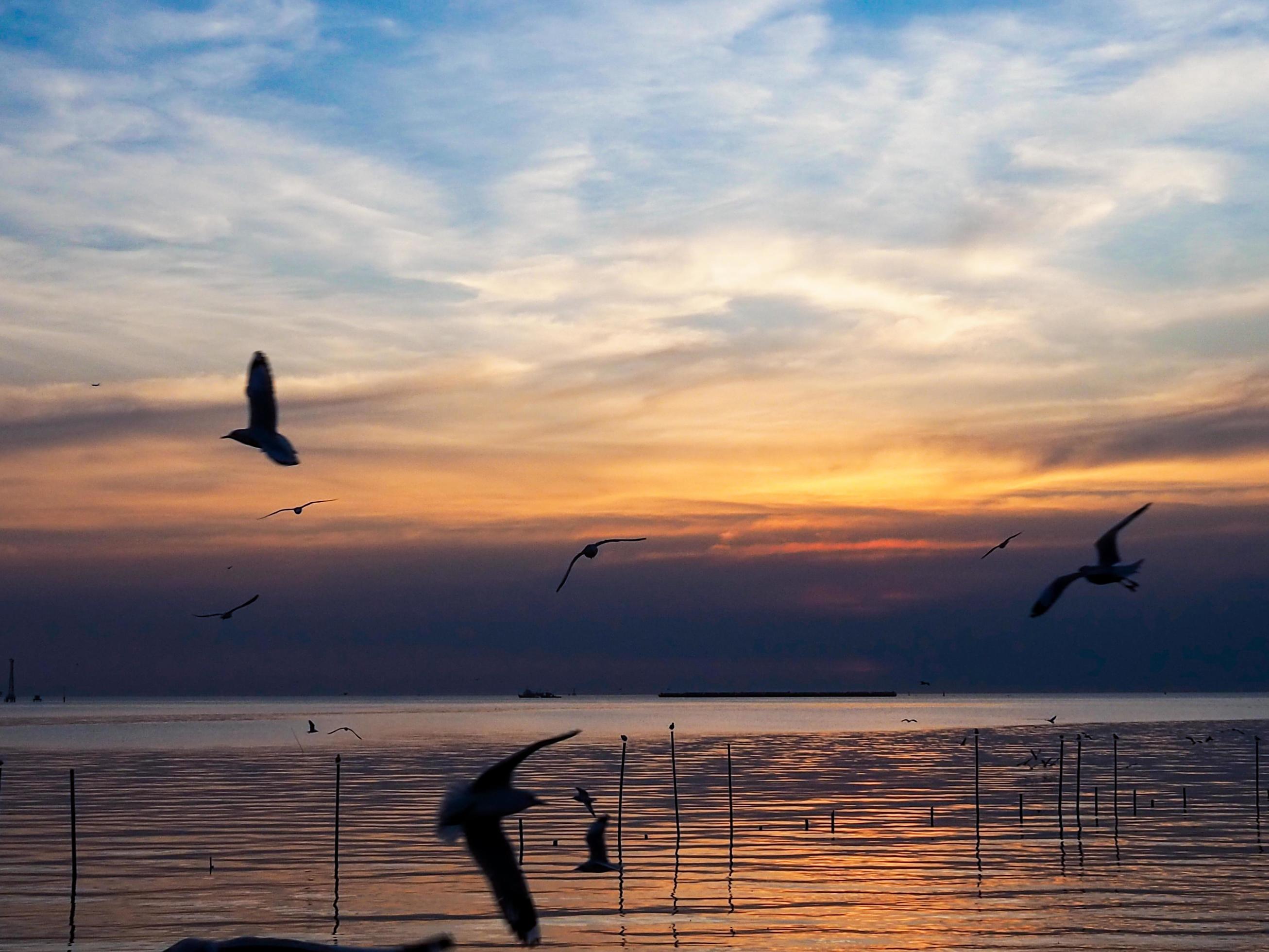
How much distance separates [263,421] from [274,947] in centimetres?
564

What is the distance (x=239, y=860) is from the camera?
54.8 m

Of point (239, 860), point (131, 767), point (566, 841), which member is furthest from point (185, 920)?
point (131, 767)

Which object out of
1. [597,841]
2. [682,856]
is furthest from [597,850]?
[682,856]

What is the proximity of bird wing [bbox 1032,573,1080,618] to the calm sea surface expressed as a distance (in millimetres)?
25937

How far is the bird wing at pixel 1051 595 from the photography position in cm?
1399

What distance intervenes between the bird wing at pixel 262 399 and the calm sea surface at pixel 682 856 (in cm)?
2685

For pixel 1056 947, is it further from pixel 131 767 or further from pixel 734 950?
pixel 131 767

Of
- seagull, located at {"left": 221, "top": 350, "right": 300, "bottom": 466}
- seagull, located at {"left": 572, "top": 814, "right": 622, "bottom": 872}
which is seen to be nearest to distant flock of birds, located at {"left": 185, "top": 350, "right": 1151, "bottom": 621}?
seagull, located at {"left": 221, "top": 350, "right": 300, "bottom": 466}

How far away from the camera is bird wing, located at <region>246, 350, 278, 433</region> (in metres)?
14.0

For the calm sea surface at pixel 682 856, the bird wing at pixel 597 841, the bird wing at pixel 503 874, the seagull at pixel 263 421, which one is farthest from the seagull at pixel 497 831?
the calm sea surface at pixel 682 856

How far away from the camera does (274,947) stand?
10164mm

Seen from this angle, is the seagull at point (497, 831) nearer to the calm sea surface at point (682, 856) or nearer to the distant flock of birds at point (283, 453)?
the distant flock of birds at point (283, 453)

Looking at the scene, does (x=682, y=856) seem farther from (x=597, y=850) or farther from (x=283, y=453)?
(x=283, y=453)

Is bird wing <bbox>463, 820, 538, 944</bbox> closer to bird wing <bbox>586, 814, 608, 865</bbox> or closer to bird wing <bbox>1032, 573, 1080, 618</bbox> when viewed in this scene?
bird wing <bbox>1032, 573, 1080, 618</bbox>
